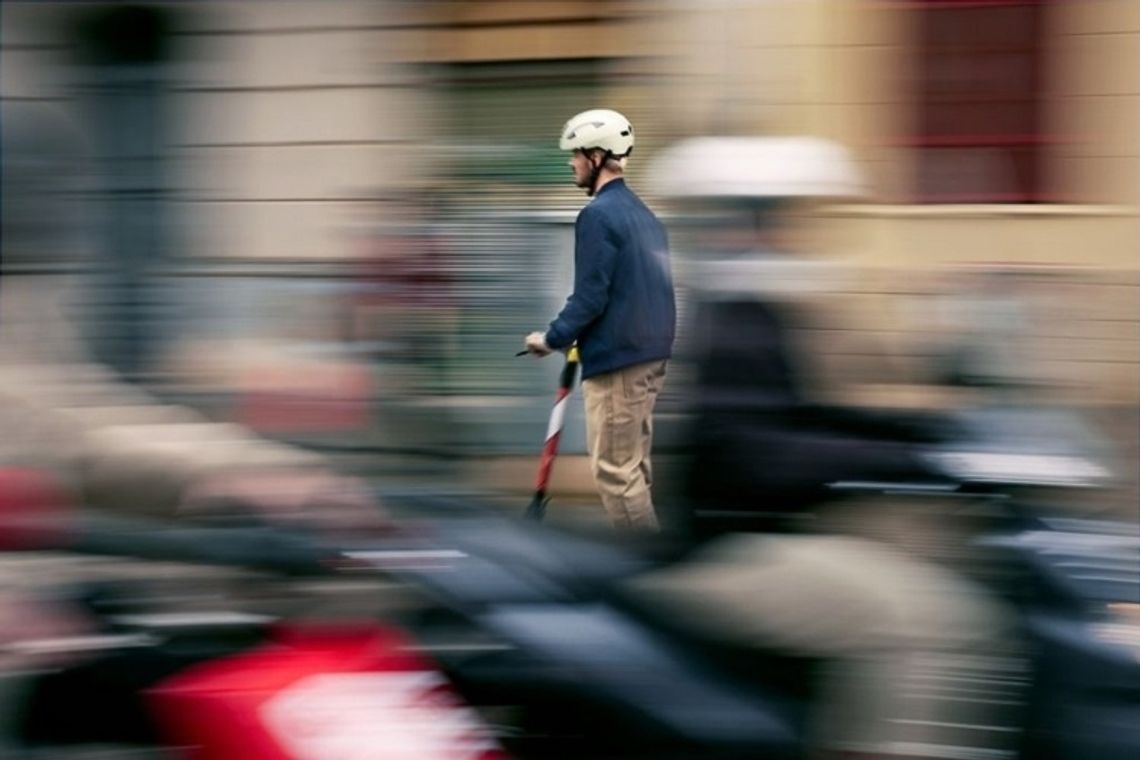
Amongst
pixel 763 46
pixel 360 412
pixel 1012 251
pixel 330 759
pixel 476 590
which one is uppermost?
pixel 763 46

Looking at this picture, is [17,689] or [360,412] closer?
[17,689]

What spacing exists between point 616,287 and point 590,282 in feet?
0.35

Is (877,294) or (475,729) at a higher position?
(877,294)

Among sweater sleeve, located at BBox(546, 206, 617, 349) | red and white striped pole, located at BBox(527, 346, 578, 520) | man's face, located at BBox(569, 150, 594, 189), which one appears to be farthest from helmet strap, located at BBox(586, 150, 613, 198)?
red and white striped pole, located at BBox(527, 346, 578, 520)

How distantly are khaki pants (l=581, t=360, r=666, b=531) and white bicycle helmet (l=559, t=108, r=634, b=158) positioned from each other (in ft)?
2.61

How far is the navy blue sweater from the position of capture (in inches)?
265

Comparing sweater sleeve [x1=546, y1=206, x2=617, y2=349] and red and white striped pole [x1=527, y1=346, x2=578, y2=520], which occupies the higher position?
sweater sleeve [x1=546, y1=206, x2=617, y2=349]

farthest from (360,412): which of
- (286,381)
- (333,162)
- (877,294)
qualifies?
(333,162)

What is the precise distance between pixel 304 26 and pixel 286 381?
6.02 metres

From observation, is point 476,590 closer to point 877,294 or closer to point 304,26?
point 877,294

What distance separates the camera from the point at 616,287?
6770 millimetres

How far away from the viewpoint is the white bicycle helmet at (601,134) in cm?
670

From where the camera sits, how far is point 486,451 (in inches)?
315

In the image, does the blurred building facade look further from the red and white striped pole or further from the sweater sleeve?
the sweater sleeve
